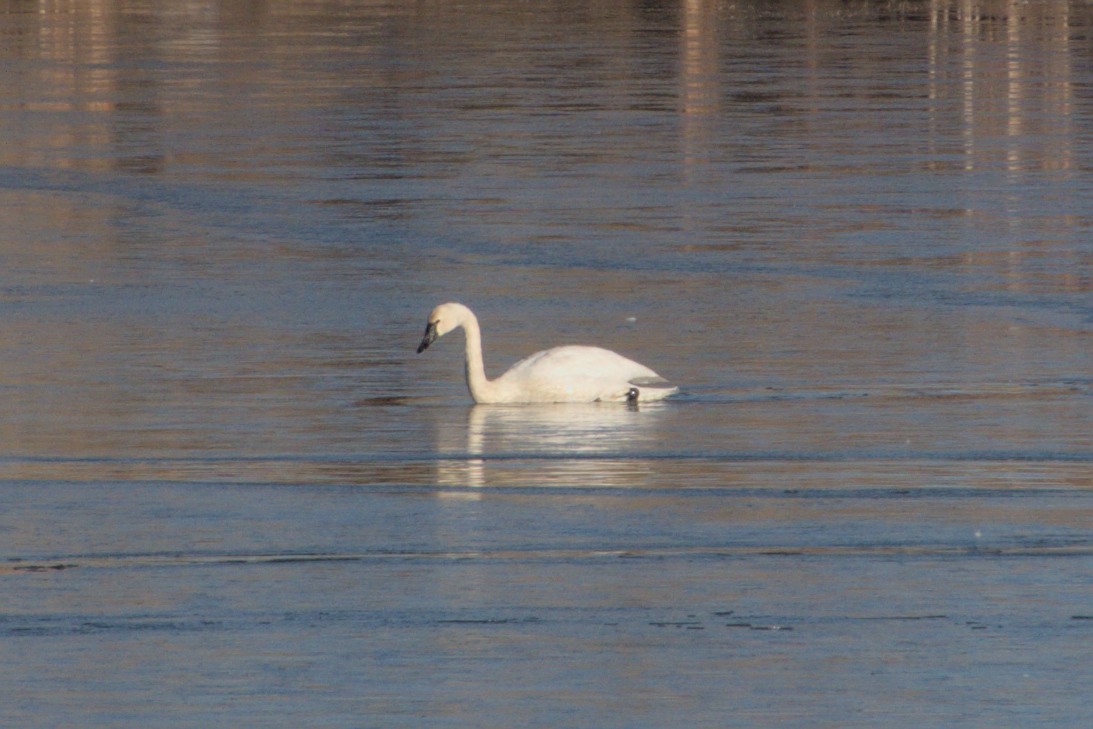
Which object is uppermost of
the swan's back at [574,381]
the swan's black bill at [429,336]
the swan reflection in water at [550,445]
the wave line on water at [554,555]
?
the swan's black bill at [429,336]

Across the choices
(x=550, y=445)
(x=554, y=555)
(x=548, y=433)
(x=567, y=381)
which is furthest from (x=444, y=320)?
(x=554, y=555)

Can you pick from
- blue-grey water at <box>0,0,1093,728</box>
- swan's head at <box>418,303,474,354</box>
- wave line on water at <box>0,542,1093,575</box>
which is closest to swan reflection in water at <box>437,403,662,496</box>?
blue-grey water at <box>0,0,1093,728</box>

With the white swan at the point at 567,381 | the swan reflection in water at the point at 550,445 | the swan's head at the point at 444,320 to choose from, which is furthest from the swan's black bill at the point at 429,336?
the swan reflection in water at the point at 550,445

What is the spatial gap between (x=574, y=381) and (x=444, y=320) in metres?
0.97

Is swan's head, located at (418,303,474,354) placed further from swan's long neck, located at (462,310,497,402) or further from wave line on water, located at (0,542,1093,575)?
wave line on water, located at (0,542,1093,575)

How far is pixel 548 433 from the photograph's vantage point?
11.0 metres

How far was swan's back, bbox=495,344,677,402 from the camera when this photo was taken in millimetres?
11703

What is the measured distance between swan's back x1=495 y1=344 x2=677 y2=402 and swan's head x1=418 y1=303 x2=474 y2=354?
63 cm

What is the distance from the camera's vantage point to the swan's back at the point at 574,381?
11.7 m

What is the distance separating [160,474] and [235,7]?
204ft

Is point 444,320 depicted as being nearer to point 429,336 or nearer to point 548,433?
point 429,336

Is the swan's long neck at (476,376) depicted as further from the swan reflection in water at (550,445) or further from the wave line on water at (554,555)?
the wave line on water at (554,555)

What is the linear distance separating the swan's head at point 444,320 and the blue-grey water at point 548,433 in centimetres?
27

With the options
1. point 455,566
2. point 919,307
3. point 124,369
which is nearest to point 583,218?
point 919,307
